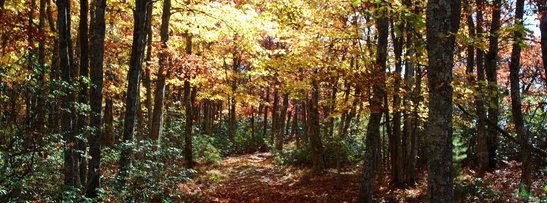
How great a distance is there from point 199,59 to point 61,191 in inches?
291

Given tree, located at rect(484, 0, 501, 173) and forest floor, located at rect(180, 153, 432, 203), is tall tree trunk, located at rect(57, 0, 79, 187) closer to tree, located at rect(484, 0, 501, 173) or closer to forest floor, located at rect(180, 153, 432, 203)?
forest floor, located at rect(180, 153, 432, 203)

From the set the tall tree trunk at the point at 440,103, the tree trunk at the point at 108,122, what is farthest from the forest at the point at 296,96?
the tree trunk at the point at 108,122

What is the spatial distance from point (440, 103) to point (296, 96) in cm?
1069

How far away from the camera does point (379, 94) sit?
9.16 m

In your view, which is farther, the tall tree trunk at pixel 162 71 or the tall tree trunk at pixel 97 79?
the tall tree trunk at pixel 162 71

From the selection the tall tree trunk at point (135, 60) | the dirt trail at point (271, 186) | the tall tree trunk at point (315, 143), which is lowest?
the dirt trail at point (271, 186)

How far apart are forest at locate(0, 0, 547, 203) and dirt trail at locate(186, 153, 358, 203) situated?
9cm

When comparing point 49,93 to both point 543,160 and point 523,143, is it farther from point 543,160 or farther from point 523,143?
point 543,160

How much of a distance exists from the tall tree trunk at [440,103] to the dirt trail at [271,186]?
5.94 m

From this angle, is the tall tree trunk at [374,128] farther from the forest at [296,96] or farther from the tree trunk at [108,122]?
the tree trunk at [108,122]

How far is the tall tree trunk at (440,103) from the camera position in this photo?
503 cm

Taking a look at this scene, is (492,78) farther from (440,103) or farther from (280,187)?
(280,187)

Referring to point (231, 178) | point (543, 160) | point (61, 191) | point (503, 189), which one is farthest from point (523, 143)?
point (231, 178)

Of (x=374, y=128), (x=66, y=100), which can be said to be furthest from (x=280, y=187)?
(x=66, y=100)
